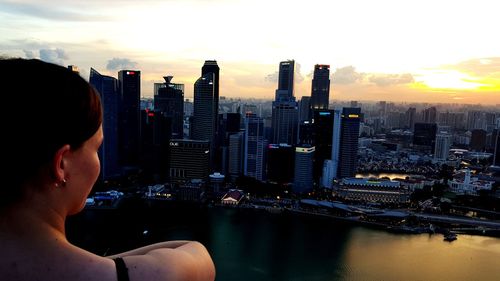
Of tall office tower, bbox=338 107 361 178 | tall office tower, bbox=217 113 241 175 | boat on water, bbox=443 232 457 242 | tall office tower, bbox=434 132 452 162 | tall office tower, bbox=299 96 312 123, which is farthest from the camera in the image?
tall office tower, bbox=299 96 312 123

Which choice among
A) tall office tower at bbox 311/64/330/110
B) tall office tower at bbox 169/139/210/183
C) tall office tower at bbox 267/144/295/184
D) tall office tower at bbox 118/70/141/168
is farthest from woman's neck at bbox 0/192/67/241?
tall office tower at bbox 311/64/330/110

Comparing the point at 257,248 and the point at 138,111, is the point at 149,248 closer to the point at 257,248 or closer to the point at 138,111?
the point at 257,248

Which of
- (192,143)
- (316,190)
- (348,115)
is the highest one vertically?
(348,115)

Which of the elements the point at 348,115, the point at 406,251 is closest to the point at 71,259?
the point at 406,251

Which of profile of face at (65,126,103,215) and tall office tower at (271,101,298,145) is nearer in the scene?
profile of face at (65,126,103,215)

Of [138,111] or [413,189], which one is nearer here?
[413,189]

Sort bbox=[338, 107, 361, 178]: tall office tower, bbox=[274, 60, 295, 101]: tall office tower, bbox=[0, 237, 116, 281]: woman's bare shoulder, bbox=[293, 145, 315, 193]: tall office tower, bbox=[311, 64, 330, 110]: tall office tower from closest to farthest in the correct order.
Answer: bbox=[0, 237, 116, 281]: woman's bare shoulder < bbox=[293, 145, 315, 193]: tall office tower < bbox=[338, 107, 361, 178]: tall office tower < bbox=[311, 64, 330, 110]: tall office tower < bbox=[274, 60, 295, 101]: tall office tower

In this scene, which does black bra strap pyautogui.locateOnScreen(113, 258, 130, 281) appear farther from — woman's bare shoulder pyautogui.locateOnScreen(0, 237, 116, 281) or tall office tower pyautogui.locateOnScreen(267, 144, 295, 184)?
tall office tower pyautogui.locateOnScreen(267, 144, 295, 184)
